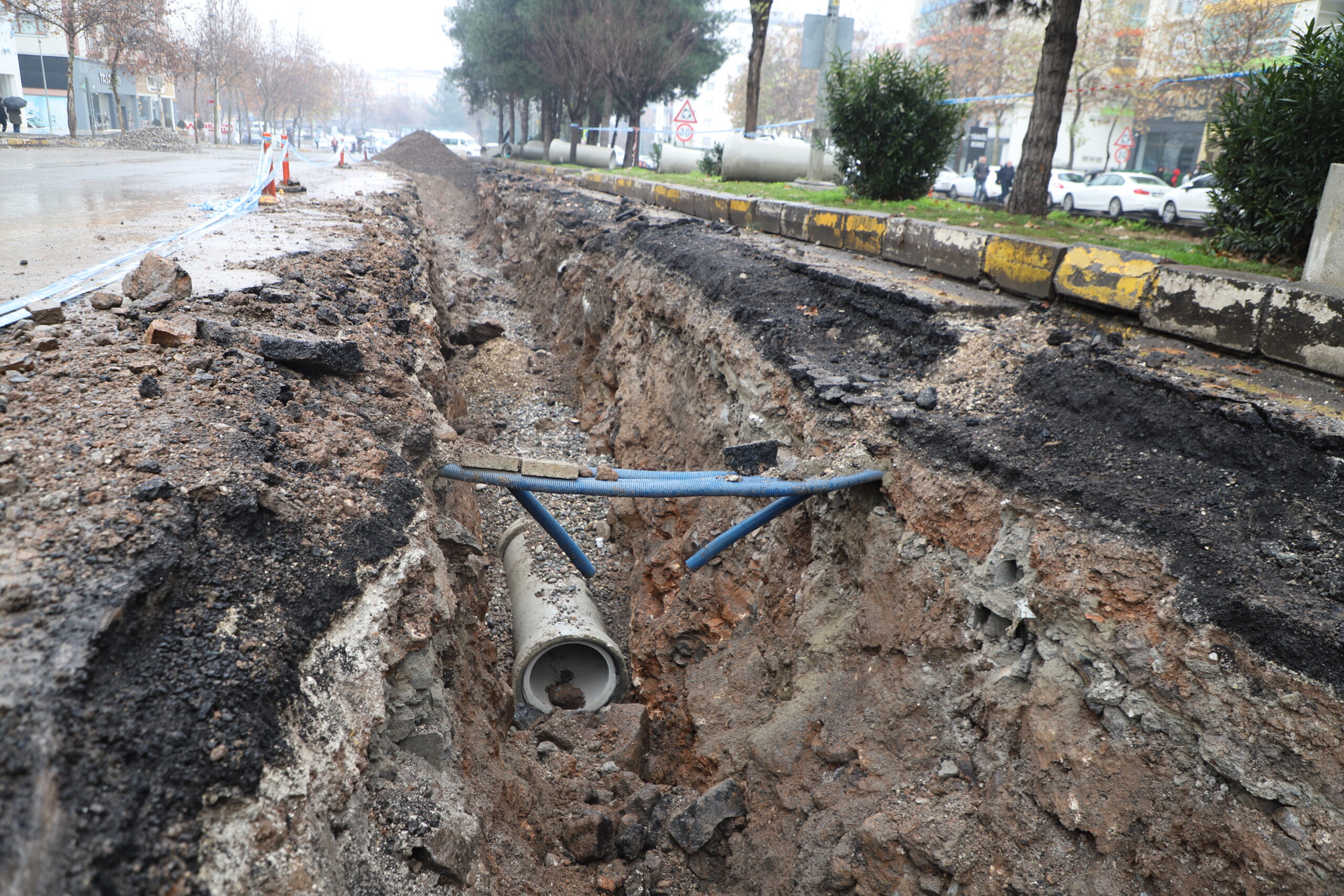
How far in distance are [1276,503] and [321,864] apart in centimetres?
274

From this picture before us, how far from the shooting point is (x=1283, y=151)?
440 cm

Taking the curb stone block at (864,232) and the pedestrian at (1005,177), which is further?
the pedestrian at (1005,177)

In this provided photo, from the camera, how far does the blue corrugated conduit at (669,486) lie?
324cm

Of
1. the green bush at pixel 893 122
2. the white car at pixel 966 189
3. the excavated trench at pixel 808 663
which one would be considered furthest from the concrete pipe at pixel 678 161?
the excavated trench at pixel 808 663

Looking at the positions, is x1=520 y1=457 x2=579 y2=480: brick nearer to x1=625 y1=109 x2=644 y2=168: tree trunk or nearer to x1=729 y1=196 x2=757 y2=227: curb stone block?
x1=729 y1=196 x2=757 y2=227: curb stone block

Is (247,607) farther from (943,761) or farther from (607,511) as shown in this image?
(607,511)

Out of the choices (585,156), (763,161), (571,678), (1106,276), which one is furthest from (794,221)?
(585,156)

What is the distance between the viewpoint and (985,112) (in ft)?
114

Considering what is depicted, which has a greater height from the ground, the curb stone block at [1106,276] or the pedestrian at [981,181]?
the pedestrian at [981,181]

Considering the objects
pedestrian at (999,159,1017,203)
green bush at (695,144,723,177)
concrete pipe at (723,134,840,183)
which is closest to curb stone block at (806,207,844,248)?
concrete pipe at (723,134,840,183)

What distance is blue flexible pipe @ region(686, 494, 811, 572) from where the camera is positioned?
3545 millimetres

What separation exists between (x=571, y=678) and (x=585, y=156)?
24087mm

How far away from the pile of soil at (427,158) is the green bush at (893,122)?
2272cm

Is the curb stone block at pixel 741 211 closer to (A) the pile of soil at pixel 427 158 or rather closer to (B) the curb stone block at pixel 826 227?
(B) the curb stone block at pixel 826 227
